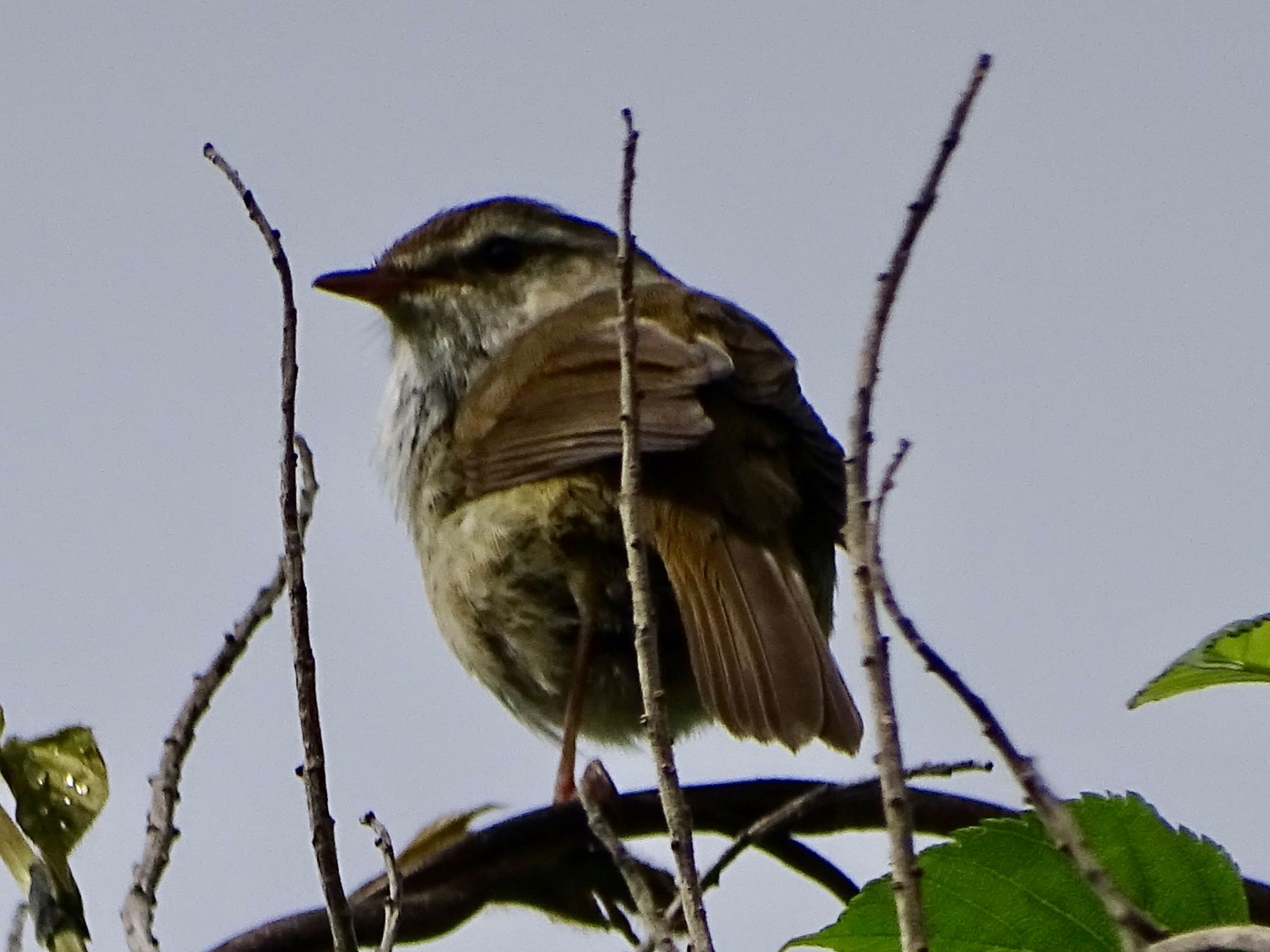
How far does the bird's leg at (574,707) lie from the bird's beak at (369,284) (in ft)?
5.45

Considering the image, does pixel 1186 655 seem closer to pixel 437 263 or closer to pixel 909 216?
pixel 909 216

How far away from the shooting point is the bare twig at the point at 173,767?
7.09 ft

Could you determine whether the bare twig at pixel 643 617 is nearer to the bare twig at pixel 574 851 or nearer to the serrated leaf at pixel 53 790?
the bare twig at pixel 574 851

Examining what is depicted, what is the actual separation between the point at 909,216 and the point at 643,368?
2.07 metres

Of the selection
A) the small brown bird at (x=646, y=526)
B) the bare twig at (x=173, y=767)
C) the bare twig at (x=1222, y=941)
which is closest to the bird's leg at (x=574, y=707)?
the small brown bird at (x=646, y=526)

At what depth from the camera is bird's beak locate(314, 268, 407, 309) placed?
521 cm

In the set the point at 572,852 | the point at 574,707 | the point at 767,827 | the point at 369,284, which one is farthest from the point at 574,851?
the point at 369,284

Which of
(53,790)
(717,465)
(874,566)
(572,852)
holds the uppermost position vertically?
(717,465)

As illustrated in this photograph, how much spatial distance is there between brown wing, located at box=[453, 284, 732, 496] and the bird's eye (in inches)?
31.2

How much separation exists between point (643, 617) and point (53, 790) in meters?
0.72

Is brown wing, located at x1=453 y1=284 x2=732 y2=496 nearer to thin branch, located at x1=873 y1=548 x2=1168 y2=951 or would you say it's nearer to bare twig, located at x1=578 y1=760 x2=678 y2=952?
bare twig, located at x1=578 y1=760 x2=678 y2=952

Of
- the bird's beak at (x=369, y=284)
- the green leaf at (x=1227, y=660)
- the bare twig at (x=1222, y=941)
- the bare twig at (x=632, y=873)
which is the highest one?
the bird's beak at (x=369, y=284)

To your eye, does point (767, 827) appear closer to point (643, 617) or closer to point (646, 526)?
point (643, 617)

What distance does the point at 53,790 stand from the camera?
2.08 m
